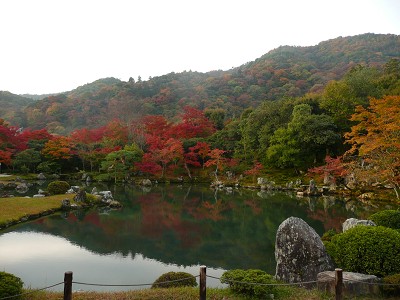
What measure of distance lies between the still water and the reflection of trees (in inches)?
1.6

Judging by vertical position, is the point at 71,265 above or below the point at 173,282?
below

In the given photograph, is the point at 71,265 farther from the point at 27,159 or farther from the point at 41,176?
the point at 27,159

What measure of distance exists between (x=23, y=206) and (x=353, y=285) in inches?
765

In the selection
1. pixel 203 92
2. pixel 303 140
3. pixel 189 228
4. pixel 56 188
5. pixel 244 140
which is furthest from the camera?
pixel 203 92

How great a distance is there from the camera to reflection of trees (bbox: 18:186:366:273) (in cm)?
1353

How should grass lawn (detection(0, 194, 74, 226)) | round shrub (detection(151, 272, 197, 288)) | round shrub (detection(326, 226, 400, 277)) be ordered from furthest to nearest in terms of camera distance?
grass lawn (detection(0, 194, 74, 226)), round shrub (detection(151, 272, 197, 288)), round shrub (detection(326, 226, 400, 277))

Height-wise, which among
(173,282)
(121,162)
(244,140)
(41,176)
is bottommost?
(173,282)

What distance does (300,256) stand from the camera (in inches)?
324

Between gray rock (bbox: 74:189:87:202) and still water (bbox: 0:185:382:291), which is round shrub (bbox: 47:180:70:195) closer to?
gray rock (bbox: 74:189:87:202)

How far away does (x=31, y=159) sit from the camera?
130ft

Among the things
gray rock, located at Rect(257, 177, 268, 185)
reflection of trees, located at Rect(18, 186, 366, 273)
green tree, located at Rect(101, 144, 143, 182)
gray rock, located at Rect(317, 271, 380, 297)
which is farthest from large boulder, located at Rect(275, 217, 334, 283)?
green tree, located at Rect(101, 144, 143, 182)

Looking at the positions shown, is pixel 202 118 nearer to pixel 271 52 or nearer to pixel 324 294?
pixel 324 294

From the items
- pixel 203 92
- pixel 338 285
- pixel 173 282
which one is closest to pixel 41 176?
pixel 173 282

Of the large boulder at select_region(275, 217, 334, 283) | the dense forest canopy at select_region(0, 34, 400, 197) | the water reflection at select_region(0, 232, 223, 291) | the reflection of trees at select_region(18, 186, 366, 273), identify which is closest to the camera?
the large boulder at select_region(275, 217, 334, 283)
